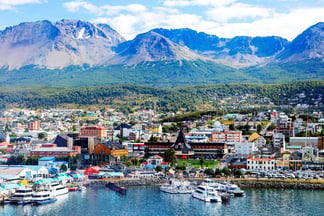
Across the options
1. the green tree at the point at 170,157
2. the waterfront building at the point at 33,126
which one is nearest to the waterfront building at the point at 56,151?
the green tree at the point at 170,157

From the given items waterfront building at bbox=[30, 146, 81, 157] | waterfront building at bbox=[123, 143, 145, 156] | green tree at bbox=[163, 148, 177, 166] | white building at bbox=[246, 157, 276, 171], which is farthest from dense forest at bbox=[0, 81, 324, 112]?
white building at bbox=[246, 157, 276, 171]

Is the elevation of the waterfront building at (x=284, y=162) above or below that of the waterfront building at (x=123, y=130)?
below

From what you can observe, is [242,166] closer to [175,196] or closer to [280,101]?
[175,196]

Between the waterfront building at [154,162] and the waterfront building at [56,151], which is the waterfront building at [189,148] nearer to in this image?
the waterfront building at [154,162]

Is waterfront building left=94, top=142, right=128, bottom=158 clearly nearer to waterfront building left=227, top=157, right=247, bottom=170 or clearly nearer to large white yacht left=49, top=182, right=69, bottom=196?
waterfront building left=227, top=157, right=247, bottom=170

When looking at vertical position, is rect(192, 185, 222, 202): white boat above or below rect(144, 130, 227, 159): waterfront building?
below

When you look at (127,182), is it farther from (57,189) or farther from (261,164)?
(261,164)
